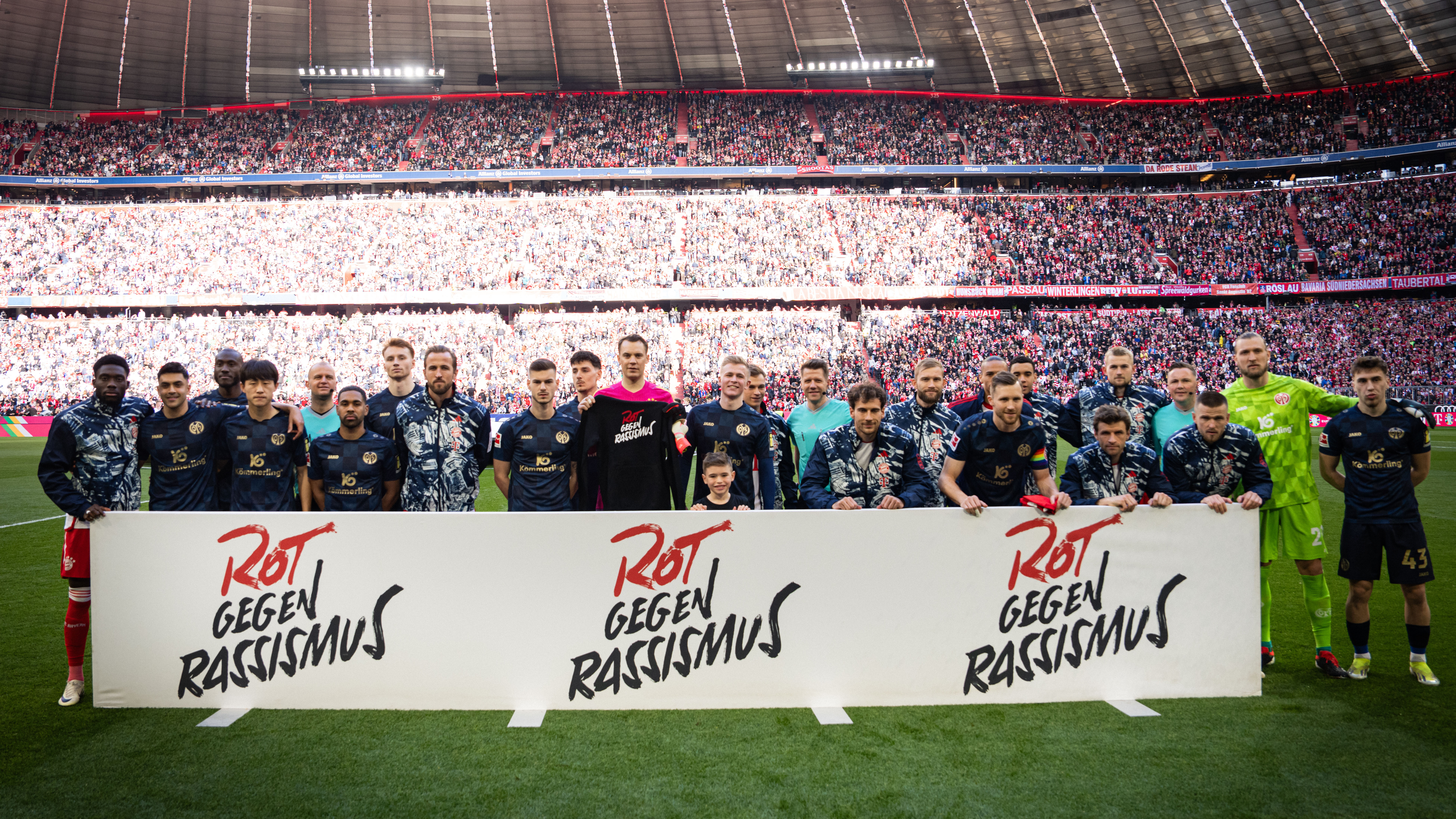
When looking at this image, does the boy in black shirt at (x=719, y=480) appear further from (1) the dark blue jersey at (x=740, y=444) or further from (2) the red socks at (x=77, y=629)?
(2) the red socks at (x=77, y=629)

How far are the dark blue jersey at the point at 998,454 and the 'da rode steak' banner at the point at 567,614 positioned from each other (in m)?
0.75

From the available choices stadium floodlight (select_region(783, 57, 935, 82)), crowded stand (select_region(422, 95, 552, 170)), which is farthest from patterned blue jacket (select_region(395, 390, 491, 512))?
stadium floodlight (select_region(783, 57, 935, 82))

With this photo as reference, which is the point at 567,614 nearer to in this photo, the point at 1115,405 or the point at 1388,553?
the point at 1115,405

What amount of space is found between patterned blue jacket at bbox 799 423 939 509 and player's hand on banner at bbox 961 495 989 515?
485mm

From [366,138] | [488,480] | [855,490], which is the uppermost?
[366,138]

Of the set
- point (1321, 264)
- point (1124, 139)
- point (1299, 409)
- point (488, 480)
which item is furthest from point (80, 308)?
point (1321, 264)

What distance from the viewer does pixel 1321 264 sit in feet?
107

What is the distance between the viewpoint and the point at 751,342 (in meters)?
31.0

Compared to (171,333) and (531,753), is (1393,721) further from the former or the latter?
(171,333)

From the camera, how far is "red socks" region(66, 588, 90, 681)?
14.4 ft

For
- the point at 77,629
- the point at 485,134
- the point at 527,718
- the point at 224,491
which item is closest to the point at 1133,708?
the point at 527,718

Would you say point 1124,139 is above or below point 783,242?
above

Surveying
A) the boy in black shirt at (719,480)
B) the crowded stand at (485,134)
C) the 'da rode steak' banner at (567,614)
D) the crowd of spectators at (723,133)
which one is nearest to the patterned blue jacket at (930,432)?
the 'da rode steak' banner at (567,614)

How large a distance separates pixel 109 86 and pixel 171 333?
1557 centimetres
